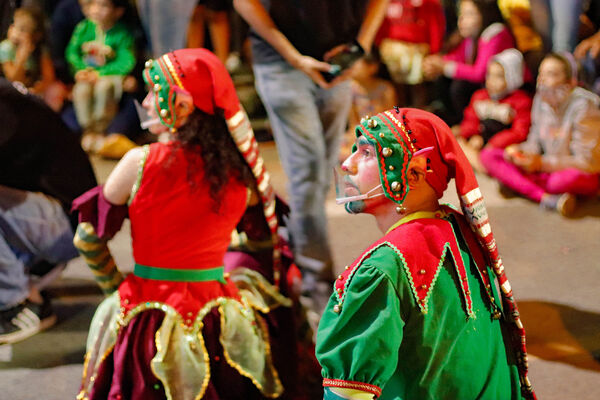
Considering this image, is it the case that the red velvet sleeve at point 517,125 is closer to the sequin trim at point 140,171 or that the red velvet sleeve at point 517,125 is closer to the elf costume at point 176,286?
the elf costume at point 176,286

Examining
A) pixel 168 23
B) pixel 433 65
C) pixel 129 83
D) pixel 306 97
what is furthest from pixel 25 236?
pixel 433 65

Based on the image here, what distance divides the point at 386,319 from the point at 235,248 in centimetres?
124

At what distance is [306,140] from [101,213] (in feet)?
3.05

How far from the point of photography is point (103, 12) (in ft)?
18.4

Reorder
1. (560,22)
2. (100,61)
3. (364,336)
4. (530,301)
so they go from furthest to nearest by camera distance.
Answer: (100,61)
(560,22)
(530,301)
(364,336)

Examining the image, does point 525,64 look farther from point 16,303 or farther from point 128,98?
point 16,303

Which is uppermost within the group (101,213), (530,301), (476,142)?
(101,213)

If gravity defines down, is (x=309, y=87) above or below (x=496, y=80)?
above

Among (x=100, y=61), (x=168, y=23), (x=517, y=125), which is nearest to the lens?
(x=168, y=23)

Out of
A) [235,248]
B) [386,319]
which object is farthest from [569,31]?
[386,319]

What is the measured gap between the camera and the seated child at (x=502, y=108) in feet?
16.4

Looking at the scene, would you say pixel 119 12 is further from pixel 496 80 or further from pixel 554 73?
pixel 554 73

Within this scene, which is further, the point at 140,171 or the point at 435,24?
the point at 435,24

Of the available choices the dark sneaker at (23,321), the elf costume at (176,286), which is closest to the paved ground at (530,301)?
the dark sneaker at (23,321)
